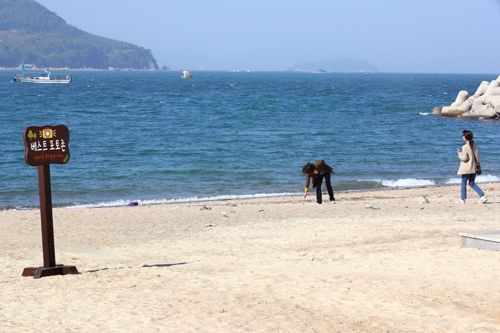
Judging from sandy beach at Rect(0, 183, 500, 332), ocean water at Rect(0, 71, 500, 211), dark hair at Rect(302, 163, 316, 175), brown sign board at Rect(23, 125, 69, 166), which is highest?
brown sign board at Rect(23, 125, 69, 166)

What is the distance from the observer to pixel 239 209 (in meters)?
15.1

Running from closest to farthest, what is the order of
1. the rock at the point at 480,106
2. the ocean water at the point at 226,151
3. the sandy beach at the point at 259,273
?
the sandy beach at the point at 259,273
the ocean water at the point at 226,151
the rock at the point at 480,106

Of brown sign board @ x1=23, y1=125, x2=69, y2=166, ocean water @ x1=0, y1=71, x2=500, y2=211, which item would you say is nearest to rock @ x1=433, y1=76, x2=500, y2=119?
ocean water @ x1=0, y1=71, x2=500, y2=211

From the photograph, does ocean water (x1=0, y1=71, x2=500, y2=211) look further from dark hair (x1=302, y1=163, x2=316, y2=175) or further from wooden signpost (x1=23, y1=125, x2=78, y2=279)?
wooden signpost (x1=23, y1=125, x2=78, y2=279)

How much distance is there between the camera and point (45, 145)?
8.48 m

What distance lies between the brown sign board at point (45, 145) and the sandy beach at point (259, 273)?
1.64m

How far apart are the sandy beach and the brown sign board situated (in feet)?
5.37

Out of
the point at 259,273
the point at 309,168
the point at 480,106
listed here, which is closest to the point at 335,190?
the point at 309,168

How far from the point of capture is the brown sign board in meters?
8.32

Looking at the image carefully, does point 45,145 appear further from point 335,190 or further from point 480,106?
point 480,106

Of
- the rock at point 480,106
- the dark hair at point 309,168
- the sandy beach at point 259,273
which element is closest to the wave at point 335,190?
the sandy beach at point 259,273

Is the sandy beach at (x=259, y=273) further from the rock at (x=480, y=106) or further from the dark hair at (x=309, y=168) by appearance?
the rock at (x=480, y=106)

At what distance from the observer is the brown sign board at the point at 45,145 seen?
8320 mm

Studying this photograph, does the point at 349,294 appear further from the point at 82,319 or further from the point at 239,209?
the point at 239,209
